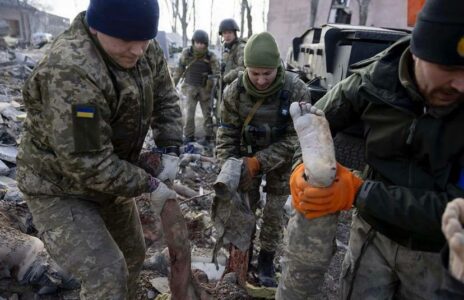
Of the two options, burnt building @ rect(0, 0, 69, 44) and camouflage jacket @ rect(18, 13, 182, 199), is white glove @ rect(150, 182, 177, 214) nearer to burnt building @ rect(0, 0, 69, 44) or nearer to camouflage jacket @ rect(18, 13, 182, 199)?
camouflage jacket @ rect(18, 13, 182, 199)

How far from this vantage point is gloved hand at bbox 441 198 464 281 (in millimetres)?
1140

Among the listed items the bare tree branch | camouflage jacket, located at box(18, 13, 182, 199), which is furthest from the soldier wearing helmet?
the bare tree branch

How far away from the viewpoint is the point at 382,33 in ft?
14.4

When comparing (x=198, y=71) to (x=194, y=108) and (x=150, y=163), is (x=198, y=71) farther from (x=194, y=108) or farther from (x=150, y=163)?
(x=150, y=163)

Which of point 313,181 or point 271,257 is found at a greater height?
point 313,181

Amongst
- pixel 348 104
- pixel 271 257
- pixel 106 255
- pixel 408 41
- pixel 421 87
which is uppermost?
pixel 408 41

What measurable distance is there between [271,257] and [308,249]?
1.69 m

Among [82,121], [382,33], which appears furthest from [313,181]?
[382,33]

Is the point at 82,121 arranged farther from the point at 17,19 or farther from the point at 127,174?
the point at 17,19

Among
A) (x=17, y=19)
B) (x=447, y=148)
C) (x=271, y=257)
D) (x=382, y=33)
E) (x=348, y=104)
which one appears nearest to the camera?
(x=447, y=148)

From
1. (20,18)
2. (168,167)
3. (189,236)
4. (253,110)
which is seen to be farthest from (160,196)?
(20,18)

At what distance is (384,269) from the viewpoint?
1983 millimetres

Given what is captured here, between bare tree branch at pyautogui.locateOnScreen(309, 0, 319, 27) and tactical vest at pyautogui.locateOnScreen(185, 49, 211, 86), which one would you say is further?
bare tree branch at pyautogui.locateOnScreen(309, 0, 319, 27)

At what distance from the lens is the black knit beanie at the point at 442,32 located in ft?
4.86
